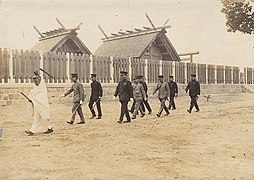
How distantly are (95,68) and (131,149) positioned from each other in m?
10.1

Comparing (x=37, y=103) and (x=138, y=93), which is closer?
(x=37, y=103)

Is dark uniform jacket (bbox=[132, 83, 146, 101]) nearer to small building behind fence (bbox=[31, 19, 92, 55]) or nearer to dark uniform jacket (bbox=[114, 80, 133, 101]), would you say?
dark uniform jacket (bbox=[114, 80, 133, 101])

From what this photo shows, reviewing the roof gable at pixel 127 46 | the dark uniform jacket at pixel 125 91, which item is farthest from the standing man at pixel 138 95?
the roof gable at pixel 127 46

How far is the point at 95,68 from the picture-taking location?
16.5 m

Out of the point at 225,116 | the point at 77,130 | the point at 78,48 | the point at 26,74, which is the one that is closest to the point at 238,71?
the point at 78,48

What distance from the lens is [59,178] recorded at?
4.75m

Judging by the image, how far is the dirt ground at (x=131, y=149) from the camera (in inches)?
201

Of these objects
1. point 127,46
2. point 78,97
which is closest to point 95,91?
point 78,97

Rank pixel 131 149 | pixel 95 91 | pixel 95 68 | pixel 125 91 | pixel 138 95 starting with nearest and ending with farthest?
pixel 131 149, pixel 125 91, pixel 138 95, pixel 95 91, pixel 95 68

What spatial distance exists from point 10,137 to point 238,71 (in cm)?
1966

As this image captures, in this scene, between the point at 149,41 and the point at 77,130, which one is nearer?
the point at 77,130

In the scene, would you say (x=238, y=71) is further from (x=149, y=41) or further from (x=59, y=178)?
(x=59, y=178)

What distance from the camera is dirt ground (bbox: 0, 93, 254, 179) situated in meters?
5.09

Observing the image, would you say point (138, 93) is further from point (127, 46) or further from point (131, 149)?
point (127, 46)
